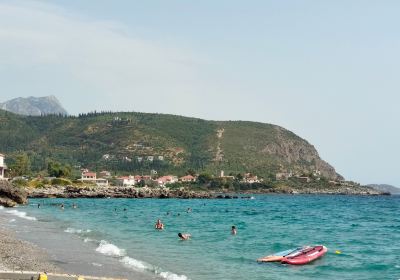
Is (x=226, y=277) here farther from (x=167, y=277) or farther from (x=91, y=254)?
(x=91, y=254)

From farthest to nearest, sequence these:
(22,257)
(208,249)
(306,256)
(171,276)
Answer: (208,249)
(306,256)
(22,257)
(171,276)

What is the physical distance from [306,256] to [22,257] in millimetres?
16843

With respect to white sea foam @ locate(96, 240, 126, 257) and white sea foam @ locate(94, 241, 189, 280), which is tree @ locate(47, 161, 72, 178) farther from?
white sea foam @ locate(96, 240, 126, 257)

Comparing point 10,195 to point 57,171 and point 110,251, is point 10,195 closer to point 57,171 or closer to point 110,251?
point 110,251

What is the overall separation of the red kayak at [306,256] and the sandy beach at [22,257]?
45.2 ft

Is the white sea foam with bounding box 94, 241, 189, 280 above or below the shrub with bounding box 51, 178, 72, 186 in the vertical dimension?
below

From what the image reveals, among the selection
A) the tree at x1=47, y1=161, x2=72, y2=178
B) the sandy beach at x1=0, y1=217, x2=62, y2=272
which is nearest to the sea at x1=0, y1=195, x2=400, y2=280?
the sandy beach at x1=0, y1=217, x2=62, y2=272

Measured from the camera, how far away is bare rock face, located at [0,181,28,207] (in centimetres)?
8125

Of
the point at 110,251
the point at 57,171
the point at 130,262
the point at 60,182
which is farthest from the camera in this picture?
the point at 57,171

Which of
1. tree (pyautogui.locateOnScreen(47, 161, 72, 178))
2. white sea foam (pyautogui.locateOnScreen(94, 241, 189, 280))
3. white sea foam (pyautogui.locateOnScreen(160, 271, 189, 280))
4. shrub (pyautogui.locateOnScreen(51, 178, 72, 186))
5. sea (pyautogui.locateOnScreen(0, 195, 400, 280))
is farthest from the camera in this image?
tree (pyautogui.locateOnScreen(47, 161, 72, 178))

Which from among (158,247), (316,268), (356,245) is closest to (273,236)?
(356,245)

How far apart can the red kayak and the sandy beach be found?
13.8 m

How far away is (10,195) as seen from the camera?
→ 85.0m

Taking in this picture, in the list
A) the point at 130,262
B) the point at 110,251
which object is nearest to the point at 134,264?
the point at 130,262
